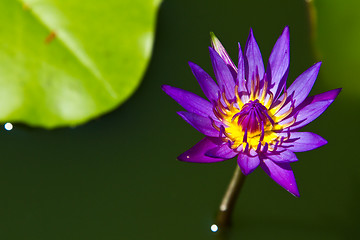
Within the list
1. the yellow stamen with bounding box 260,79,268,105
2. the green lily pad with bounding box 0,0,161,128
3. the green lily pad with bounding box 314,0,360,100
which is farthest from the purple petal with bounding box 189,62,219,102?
the green lily pad with bounding box 314,0,360,100

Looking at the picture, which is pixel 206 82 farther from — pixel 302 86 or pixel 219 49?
pixel 302 86

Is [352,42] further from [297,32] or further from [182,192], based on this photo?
[182,192]

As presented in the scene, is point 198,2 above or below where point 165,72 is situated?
above

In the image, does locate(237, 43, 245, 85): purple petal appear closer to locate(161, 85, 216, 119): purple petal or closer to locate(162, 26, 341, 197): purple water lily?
locate(162, 26, 341, 197): purple water lily

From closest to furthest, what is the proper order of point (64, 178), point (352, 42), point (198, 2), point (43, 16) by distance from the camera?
point (43, 16) < point (64, 178) < point (352, 42) < point (198, 2)

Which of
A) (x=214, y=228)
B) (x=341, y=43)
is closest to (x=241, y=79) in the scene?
(x=214, y=228)

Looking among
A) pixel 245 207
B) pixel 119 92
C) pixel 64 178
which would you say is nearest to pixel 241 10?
pixel 119 92

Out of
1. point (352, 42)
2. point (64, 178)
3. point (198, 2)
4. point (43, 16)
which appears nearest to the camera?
point (43, 16)
